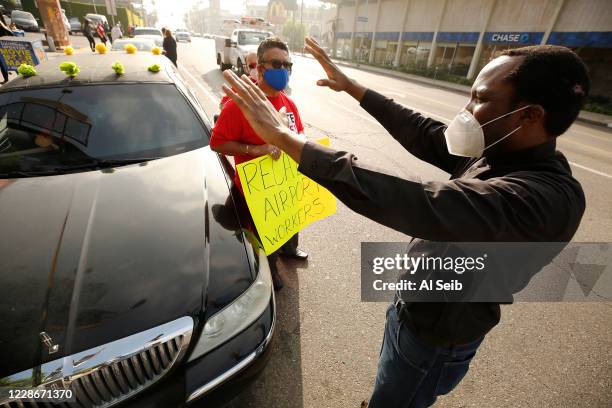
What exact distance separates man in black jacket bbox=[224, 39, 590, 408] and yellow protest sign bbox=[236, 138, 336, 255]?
774 mm

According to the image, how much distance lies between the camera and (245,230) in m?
1.89

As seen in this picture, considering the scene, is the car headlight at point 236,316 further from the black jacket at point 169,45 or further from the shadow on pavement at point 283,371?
the black jacket at point 169,45

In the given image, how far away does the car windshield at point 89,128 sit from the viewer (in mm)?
2178

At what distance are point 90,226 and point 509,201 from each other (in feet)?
6.29

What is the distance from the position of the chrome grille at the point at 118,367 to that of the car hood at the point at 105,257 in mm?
43

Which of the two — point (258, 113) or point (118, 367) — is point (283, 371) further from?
point (258, 113)

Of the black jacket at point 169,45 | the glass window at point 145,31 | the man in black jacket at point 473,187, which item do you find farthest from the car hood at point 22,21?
the man in black jacket at point 473,187

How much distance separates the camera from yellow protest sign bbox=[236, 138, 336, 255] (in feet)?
5.72

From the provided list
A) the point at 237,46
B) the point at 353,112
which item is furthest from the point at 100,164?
the point at 237,46

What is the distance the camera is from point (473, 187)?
0.80m

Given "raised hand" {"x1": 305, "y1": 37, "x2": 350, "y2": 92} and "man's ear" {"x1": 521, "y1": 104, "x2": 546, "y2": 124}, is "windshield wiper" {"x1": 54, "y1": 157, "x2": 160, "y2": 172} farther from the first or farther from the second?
"man's ear" {"x1": 521, "y1": 104, "x2": 546, "y2": 124}

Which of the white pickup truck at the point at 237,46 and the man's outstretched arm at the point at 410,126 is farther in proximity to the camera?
the white pickup truck at the point at 237,46

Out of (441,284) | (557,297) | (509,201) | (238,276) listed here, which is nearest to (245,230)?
(238,276)

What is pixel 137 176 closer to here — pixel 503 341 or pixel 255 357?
pixel 255 357
